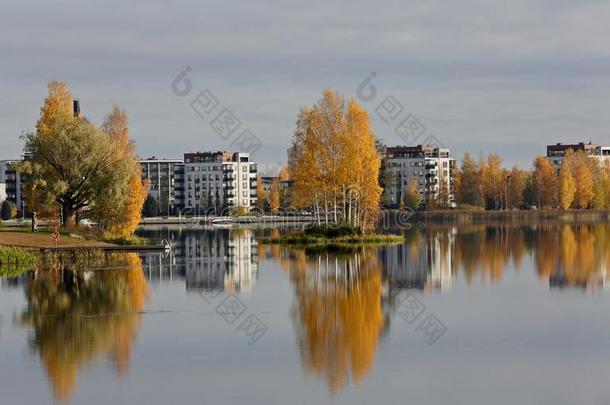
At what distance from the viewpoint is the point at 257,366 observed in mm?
22312

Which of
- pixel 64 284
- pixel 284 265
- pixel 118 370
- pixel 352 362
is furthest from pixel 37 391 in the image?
pixel 284 265

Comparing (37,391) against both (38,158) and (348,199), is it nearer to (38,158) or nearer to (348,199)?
(38,158)

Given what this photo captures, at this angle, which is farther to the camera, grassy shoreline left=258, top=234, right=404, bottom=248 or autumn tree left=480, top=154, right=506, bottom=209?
autumn tree left=480, top=154, right=506, bottom=209

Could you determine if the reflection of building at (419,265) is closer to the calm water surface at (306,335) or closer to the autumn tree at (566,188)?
the calm water surface at (306,335)

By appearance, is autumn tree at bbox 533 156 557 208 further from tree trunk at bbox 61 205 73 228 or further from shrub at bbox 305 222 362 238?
tree trunk at bbox 61 205 73 228

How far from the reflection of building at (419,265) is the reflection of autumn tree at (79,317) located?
33.8 ft

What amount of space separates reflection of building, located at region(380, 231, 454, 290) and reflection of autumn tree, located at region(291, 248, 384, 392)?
37.8 inches

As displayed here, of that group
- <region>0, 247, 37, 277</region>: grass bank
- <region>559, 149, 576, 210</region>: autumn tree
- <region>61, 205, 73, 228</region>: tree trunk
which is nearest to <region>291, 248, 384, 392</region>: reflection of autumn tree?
<region>0, 247, 37, 277</region>: grass bank

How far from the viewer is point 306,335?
26.5 meters

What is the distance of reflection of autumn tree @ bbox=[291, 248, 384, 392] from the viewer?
875 inches

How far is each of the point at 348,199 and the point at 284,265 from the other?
22.7 m

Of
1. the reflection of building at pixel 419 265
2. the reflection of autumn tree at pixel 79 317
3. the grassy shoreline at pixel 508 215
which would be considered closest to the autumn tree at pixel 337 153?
the reflection of building at pixel 419 265

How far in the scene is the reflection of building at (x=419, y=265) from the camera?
40125mm

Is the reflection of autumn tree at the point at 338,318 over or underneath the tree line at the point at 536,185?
underneath
